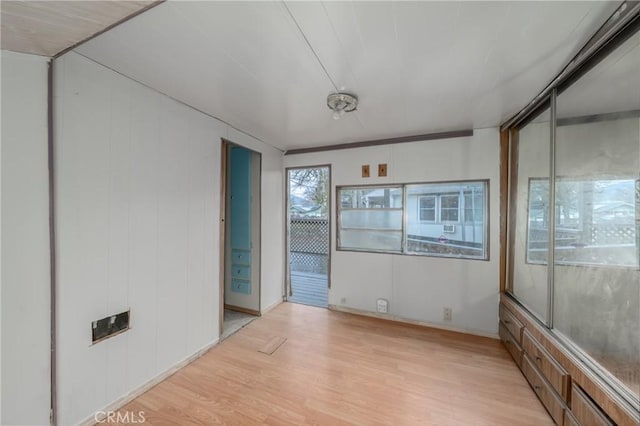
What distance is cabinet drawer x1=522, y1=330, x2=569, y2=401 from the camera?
1435 mm

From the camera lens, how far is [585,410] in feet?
4.10

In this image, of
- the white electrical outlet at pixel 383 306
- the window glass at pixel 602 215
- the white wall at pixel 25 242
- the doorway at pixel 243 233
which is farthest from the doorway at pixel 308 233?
the white wall at pixel 25 242

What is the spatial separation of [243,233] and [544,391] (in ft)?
10.8

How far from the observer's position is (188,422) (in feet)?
5.11

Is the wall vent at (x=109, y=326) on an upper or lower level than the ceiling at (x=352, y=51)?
lower

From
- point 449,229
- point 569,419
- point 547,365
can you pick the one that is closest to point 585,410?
point 569,419

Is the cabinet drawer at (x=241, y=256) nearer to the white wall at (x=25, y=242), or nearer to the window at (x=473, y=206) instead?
the white wall at (x=25, y=242)

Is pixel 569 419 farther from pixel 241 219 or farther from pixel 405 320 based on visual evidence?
pixel 241 219

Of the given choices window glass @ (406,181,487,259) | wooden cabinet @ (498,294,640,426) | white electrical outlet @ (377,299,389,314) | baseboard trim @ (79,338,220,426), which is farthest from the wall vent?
window glass @ (406,181,487,259)

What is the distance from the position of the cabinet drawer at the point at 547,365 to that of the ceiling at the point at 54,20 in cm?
292

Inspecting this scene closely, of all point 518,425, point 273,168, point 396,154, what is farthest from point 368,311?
point 273,168

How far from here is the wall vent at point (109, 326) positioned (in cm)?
154

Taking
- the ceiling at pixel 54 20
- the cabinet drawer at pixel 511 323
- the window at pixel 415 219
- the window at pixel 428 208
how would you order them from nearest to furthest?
the ceiling at pixel 54 20 → the cabinet drawer at pixel 511 323 → the window at pixel 415 219 → the window at pixel 428 208

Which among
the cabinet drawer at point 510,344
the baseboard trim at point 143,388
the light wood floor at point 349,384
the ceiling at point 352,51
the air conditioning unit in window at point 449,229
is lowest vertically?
the light wood floor at point 349,384
